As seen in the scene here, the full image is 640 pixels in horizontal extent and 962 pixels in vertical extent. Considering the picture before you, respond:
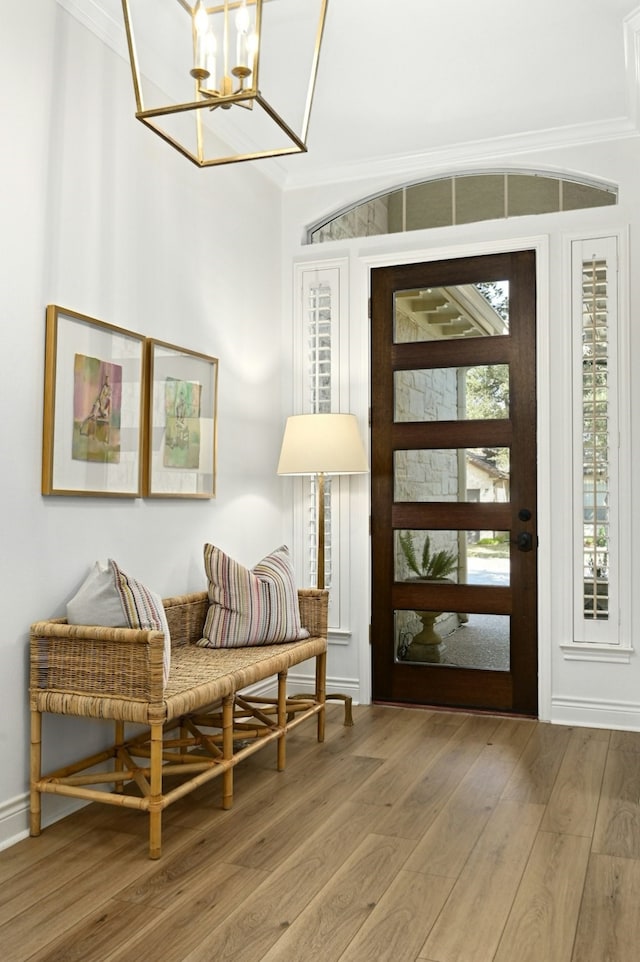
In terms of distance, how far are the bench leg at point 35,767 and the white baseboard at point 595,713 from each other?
8.02ft

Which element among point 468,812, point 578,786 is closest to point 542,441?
point 578,786

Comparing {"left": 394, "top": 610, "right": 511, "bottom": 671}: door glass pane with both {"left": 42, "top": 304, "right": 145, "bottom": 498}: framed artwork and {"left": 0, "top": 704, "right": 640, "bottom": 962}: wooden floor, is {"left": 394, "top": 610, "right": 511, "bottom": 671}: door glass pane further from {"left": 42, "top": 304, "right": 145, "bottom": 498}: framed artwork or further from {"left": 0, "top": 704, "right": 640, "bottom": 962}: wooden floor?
{"left": 42, "top": 304, "right": 145, "bottom": 498}: framed artwork

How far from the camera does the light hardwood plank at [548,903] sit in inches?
77.8

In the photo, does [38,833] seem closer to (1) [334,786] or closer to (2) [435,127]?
(1) [334,786]

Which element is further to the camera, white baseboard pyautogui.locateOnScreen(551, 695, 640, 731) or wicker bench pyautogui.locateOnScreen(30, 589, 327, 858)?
white baseboard pyautogui.locateOnScreen(551, 695, 640, 731)

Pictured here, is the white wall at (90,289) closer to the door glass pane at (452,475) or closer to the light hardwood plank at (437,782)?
the door glass pane at (452,475)

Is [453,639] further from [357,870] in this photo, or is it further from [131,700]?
[131,700]

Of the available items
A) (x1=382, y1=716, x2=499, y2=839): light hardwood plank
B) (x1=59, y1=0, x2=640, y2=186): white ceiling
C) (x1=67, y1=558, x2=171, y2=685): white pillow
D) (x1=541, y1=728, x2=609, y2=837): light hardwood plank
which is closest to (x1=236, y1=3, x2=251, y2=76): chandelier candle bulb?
(x1=59, y1=0, x2=640, y2=186): white ceiling

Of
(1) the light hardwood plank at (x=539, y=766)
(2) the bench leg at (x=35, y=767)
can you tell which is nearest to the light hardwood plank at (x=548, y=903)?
(1) the light hardwood plank at (x=539, y=766)

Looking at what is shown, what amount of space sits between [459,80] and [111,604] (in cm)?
266

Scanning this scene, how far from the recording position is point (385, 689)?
14.3 feet

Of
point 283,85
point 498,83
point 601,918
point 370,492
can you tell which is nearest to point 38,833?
point 601,918

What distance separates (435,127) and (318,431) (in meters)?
1.58

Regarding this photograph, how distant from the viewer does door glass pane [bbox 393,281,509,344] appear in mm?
4219
